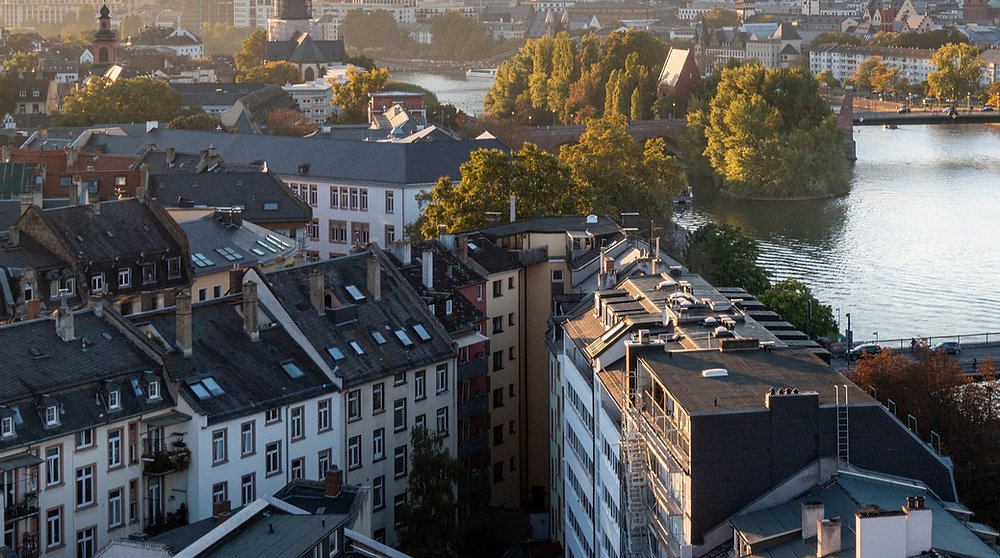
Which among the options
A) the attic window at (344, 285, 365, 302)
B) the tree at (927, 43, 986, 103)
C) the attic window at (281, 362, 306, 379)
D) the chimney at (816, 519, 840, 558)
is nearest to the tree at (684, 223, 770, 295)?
the attic window at (344, 285, 365, 302)

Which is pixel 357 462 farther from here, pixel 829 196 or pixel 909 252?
pixel 829 196

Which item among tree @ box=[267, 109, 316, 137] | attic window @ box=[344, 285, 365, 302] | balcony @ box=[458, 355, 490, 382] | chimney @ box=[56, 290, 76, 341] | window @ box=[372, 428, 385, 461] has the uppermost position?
chimney @ box=[56, 290, 76, 341]

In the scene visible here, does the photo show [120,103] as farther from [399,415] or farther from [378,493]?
[378,493]

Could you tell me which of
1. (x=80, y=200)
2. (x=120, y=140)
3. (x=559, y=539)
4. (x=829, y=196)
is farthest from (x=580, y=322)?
(x=829, y=196)

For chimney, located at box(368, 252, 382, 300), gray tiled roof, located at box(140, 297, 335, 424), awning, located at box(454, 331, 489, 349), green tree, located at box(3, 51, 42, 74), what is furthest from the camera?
green tree, located at box(3, 51, 42, 74)

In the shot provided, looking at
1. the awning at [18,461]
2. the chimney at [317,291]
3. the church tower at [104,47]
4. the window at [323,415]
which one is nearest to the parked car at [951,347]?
the chimney at [317,291]

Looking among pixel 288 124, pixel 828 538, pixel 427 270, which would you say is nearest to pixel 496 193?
pixel 427 270

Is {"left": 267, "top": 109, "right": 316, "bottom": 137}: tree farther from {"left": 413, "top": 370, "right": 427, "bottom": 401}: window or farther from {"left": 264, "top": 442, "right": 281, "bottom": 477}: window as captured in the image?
{"left": 264, "top": 442, "right": 281, "bottom": 477}: window
